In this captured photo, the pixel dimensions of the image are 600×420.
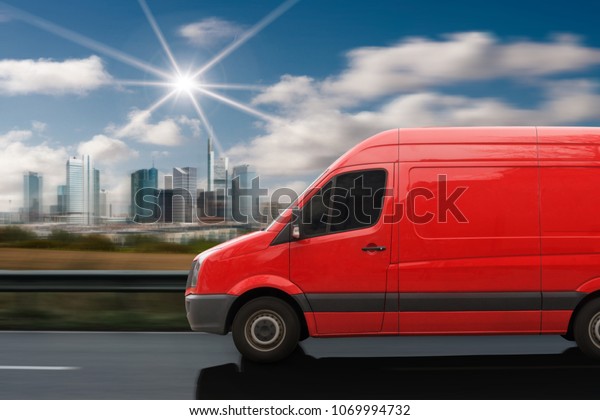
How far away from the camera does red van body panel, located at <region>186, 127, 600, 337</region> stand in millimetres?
6695

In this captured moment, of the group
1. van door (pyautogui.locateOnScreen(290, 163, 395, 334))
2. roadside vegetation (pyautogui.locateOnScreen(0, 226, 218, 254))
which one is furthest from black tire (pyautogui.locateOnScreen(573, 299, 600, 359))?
roadside vegetation (pyautogui.locateOnScreen(0, 226, 218, 254))

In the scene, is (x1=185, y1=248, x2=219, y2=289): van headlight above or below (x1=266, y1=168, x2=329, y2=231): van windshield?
below

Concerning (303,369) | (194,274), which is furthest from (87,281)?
(303,369)

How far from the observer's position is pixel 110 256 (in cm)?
1681

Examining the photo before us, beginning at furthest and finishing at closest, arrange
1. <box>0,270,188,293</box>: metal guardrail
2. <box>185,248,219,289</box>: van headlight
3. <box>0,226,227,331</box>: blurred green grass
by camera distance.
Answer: <box>0,226,227,331</box>: blurred green grass → <box>0,270,188,293</box>: metal guardrail → <box>185,248,219,289</box>: van headlight

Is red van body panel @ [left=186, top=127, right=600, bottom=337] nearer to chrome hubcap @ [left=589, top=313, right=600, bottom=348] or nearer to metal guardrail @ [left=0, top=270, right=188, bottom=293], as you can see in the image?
chrome hubcap @ [left=589, top=313, right=600, bottom=348]

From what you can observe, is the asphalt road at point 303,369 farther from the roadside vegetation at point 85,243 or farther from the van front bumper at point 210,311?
the roadside vegetation at point 85,243

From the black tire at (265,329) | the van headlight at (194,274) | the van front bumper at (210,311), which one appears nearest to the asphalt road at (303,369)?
the black tire at (265,329)

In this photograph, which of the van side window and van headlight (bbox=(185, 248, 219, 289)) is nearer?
the van side window

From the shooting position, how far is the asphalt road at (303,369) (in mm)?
5523

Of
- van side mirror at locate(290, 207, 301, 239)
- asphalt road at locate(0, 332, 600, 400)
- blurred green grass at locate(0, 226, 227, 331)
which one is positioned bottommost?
asphalt road at locate(0, 332, 600, 400)

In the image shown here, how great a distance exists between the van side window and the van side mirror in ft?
0.16
